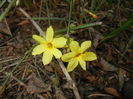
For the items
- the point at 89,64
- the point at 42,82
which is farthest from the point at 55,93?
the point at 89,64

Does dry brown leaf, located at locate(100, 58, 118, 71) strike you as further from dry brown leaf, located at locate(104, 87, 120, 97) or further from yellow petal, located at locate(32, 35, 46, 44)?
yellow petal, located at locate(32, 35, 46, 44)

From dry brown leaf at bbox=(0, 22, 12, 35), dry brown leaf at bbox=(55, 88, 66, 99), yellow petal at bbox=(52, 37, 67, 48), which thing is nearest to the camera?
yellow petal at bbox=(52, 37, 67, 48)

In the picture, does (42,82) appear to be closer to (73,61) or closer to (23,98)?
(23,98)

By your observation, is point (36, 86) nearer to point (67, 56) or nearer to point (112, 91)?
point (67, 56)

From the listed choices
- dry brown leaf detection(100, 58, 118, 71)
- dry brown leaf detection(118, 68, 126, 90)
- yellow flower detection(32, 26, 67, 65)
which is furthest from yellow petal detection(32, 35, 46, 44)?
dry brown leaf detection(118, 68, 126, 90)

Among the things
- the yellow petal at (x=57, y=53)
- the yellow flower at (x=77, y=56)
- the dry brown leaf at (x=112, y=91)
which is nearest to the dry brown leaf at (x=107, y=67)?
the dry brown leaf at (x=112, y=91)
